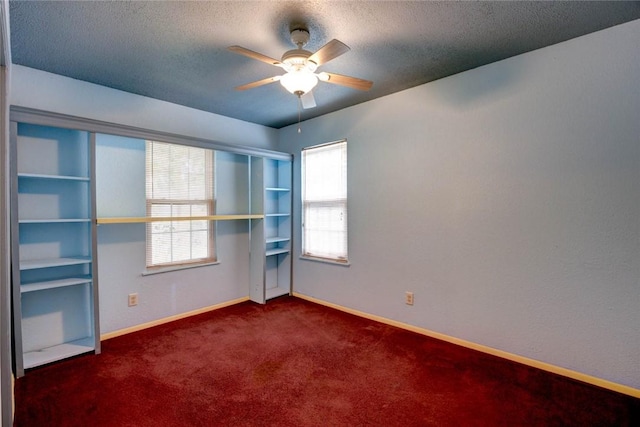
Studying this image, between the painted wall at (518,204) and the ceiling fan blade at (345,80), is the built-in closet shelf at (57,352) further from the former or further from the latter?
the ceiling fan blade at (345,80)

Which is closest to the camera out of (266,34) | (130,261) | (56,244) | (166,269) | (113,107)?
(266,34)

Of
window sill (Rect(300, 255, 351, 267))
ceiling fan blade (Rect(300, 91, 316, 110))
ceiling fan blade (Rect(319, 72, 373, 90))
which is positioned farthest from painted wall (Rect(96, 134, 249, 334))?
ceiling fan blade (Rect(319, 72, 373, 90))

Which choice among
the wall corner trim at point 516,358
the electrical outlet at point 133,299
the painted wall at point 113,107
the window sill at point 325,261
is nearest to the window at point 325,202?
the window sill at point 325,261

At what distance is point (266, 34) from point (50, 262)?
2.44 metres

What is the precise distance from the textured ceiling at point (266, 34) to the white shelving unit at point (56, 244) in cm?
68

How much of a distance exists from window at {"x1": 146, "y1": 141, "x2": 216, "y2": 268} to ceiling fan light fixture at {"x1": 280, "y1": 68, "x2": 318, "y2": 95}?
5.84 ft

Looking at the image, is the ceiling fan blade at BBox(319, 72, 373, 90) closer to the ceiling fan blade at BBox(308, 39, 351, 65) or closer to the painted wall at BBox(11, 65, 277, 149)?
the ceiling fan blade at BBox(308, 39, 351, 65)

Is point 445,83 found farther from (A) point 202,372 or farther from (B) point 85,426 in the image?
(B) point 85,426

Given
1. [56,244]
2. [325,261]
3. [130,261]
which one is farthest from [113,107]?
[325,261]

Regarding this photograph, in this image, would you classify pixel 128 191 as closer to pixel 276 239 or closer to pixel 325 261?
pixel 276 239

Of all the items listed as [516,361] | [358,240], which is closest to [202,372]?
[358,240]

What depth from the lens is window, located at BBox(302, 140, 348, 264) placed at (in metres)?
3.75

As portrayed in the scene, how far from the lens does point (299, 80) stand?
2051 millimetres

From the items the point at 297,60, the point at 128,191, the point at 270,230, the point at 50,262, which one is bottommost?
the point at 50,262
